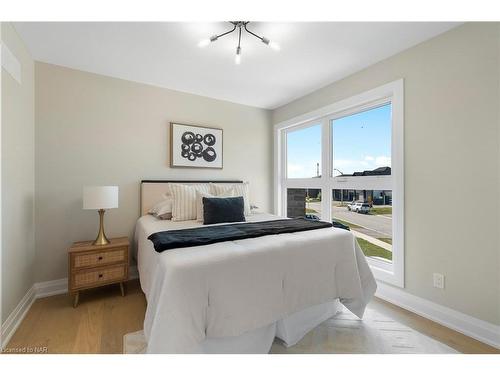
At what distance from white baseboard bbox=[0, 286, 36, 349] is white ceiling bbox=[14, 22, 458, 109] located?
2250 millimetres

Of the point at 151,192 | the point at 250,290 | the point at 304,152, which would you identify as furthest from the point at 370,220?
the point at 151,192

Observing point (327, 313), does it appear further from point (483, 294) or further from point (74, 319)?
point (74, 319)

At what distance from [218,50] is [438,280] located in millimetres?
2791

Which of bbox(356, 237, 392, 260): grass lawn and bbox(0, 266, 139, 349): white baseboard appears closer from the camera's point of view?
bbox(0, 266, 139, 349): white baseboard

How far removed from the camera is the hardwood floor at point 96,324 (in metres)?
1.57

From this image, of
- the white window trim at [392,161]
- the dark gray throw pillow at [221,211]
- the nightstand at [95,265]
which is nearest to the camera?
the nightstand at [95,265]

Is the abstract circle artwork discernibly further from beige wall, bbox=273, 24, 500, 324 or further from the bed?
beige wall, bbox=273, 24, 500, 324

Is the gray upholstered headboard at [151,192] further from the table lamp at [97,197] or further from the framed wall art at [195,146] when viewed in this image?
the table lamp at [97,197]

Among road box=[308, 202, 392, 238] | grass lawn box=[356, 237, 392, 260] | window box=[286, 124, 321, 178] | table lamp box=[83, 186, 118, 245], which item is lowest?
grass lawn box=[356, 237, 392, 260]

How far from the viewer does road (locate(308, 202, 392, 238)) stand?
2.41 m

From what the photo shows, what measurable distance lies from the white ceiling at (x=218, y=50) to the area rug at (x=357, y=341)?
2.36m

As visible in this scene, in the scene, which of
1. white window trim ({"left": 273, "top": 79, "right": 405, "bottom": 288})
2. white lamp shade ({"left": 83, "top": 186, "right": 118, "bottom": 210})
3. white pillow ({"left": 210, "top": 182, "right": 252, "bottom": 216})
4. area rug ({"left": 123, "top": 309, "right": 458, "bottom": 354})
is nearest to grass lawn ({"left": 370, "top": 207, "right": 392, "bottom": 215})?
white window trim ({"left": 273, "top": 79, "right": 405, "bottom": 288})

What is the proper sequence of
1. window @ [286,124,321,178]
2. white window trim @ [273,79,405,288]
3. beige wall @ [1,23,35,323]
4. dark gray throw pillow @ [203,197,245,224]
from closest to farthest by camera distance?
beige wall @ [1,23,35,323] < white window trim @ [273,79,405,288] < dark gray throw pillow @ [203,197,245,224] < window @ [286,124,321,178]

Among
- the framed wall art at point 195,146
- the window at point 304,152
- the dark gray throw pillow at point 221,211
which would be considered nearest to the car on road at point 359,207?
the window at point 304,152
